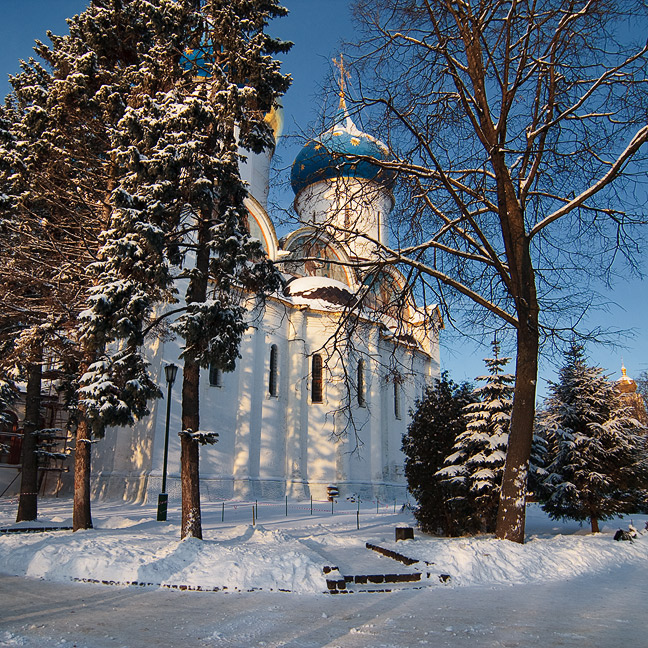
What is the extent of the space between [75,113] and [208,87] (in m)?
3.66

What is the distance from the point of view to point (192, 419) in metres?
9.88

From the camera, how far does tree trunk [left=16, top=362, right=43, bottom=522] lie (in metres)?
13.6

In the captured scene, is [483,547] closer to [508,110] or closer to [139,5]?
[508,110]

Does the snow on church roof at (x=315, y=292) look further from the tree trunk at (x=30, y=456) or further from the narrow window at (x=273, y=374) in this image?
the tree trunk at (x=30, y=456)

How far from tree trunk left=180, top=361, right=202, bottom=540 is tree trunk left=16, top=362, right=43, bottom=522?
5853 millimetres

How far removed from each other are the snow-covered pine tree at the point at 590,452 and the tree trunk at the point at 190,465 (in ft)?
31.9

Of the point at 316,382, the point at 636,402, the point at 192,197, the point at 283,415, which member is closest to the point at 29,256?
the point at 192,197

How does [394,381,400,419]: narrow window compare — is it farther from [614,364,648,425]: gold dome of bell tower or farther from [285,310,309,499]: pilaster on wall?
[614,364,648,425]: gold dome of bell tower

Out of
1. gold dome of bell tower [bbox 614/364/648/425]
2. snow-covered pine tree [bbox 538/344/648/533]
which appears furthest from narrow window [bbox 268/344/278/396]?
gold dome of bell tower [bbox 614/364/648/425]

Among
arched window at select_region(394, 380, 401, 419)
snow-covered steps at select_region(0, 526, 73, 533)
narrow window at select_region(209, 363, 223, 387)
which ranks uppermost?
narrow window at select_region(209, 363, 223, 387)

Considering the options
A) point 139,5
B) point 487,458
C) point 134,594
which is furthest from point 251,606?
point 139,5

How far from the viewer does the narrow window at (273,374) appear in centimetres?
2423

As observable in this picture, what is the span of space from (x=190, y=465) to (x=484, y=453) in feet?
22.0

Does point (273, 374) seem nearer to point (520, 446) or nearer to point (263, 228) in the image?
point (263, 228)
